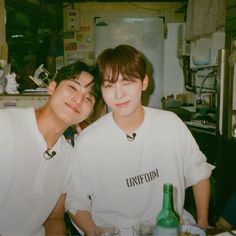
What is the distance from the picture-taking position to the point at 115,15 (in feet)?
22.1

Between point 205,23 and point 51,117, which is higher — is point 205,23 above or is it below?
above

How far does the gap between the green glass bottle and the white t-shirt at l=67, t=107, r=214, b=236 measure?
0.54m

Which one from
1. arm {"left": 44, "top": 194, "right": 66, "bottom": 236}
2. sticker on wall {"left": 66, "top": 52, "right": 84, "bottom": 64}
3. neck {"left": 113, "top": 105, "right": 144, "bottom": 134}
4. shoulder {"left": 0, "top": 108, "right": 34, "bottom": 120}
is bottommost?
arm {"left": 44, "top": 194, "right": 66, "bottom": 236}

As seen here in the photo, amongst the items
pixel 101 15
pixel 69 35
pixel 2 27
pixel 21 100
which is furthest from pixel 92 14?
pixel 21 100

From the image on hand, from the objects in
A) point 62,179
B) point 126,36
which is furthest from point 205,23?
point 62,179

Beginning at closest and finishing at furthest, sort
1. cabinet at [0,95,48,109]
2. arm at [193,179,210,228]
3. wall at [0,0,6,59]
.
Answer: arm at [193,179,210,228], cabinet at [0,95,48,109], wall at [0,0,6,59]

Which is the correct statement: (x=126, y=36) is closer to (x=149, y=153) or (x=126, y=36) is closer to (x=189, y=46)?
Result: (x=189, y=46)

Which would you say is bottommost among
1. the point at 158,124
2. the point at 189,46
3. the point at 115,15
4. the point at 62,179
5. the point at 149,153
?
the point at 62,179

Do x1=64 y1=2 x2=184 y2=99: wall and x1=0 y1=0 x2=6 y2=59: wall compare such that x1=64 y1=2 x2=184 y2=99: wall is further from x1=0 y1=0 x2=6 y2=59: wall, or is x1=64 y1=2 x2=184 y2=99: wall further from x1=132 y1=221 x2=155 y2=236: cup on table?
x1=132 y1=221 x2=155 y2=236: cup on table

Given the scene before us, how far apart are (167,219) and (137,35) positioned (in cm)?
575

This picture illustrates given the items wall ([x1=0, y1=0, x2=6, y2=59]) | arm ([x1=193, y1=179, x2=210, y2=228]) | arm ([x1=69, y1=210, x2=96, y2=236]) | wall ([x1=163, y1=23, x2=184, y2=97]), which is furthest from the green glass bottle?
wall ([x1=163, y1=23, x2=184, y2=97])

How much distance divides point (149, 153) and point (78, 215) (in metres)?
0.48

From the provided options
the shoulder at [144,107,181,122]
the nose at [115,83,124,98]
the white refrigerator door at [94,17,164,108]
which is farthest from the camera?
the white refrigerator door at [94,17,164,108]

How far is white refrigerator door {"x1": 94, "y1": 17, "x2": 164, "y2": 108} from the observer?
659 centimetres
